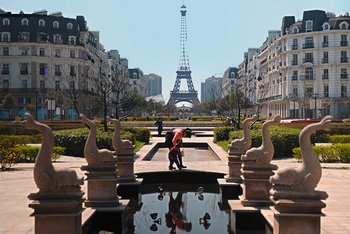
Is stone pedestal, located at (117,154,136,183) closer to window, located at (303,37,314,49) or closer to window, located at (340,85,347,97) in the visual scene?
window, located at (340,85,347,97)

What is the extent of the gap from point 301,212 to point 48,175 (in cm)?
411

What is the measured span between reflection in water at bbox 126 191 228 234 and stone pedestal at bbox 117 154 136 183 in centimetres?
78

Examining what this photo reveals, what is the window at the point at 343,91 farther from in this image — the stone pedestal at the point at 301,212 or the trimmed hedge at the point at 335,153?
the stone pedestal at the point at 301,212

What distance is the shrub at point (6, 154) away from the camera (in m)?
18.4

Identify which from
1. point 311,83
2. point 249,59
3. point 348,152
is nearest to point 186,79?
point 249,59

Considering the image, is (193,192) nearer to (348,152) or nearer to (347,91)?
(348,152)

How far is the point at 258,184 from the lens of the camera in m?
10.4

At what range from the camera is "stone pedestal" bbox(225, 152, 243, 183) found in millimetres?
13305

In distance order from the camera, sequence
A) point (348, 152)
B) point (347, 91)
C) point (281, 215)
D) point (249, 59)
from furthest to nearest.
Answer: point (249, 59) < point (347, 91) < point (348, 152) < point (281, 215)

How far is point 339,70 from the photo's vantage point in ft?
245

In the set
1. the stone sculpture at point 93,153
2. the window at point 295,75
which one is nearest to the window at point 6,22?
the window at point 295,75

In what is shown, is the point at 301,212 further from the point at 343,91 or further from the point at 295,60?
the point at 295,60

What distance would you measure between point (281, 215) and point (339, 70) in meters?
72.6

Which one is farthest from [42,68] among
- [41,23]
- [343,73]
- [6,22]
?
[343,73]
